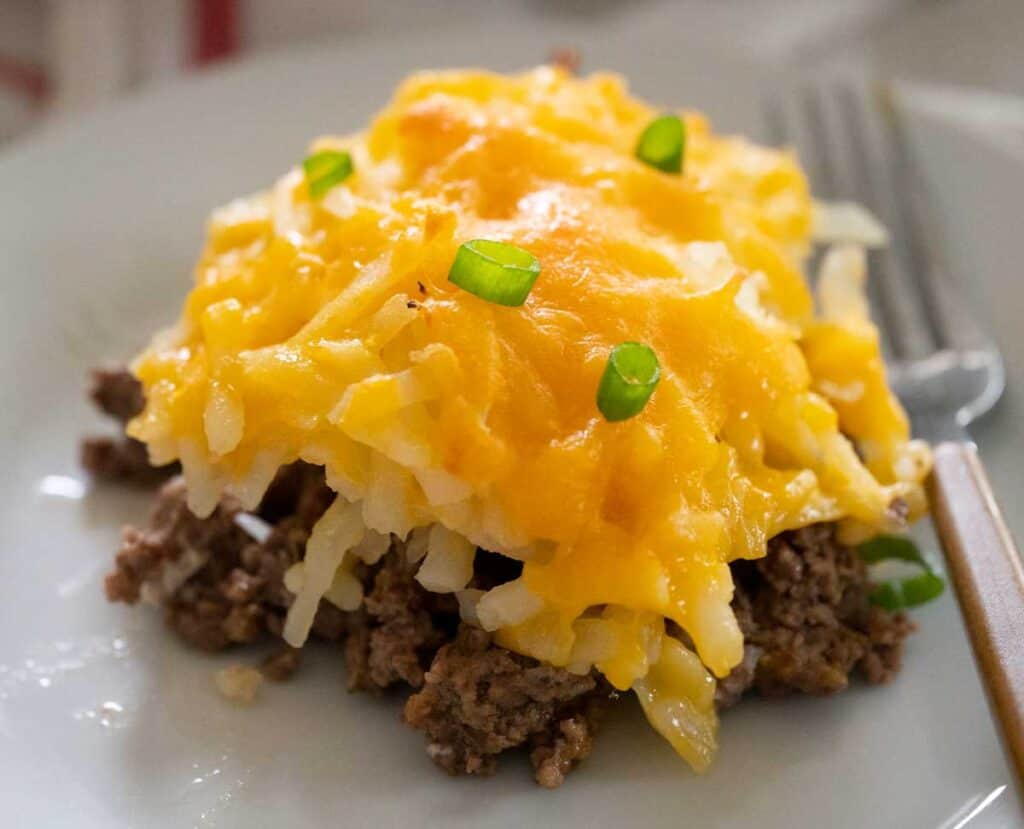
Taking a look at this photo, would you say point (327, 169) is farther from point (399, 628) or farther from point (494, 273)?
point (399, 628)

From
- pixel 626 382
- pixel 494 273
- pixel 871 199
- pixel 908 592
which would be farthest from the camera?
pixel 871 199

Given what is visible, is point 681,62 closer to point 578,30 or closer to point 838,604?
point 578,30

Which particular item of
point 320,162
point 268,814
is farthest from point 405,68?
point 268,814

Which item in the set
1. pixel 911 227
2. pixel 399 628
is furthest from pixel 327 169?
pixel 911 227

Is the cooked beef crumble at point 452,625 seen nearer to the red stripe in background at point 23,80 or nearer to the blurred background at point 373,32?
the blurred background at point 373,32

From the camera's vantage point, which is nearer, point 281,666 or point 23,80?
point 281,666

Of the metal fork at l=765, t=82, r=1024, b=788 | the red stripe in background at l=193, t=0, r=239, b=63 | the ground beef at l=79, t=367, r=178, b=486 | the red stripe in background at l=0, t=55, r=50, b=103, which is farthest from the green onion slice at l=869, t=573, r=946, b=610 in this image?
the red stripe in background at l=0, t=55, r=50, b=103
